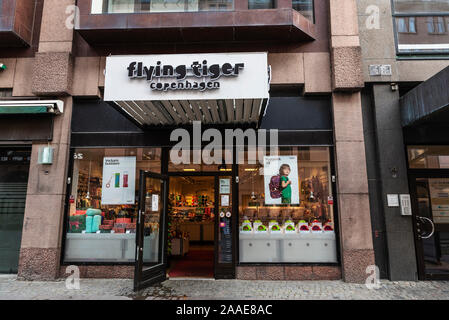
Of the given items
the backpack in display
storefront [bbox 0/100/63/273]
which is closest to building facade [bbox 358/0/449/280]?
the backpack in display

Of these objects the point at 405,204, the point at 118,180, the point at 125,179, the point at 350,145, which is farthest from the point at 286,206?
the point at 118,180

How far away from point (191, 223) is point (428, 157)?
8393mm

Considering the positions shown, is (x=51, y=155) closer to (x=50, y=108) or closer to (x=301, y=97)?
(x=50, y=108)

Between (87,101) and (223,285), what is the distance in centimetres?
576

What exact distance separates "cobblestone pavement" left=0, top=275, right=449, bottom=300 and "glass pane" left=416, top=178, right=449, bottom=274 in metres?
0.52

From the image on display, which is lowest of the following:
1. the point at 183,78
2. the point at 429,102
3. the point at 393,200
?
the point at 393,200

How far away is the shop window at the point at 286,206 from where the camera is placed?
698 centimetres

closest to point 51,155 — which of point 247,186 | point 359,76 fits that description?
point 247,186

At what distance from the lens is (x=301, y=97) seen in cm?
746

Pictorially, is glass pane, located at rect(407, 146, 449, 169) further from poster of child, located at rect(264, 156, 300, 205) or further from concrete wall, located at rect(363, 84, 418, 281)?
poster of child, located at rect(264, 156, 300, 205)

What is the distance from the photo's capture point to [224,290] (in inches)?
238

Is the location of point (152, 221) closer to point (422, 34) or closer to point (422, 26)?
point (422, 34)

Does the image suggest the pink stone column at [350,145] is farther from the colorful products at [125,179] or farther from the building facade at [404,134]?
the colorful products at [125,179]

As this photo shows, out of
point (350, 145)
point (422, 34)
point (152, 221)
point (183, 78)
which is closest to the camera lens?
point (183, 78)
